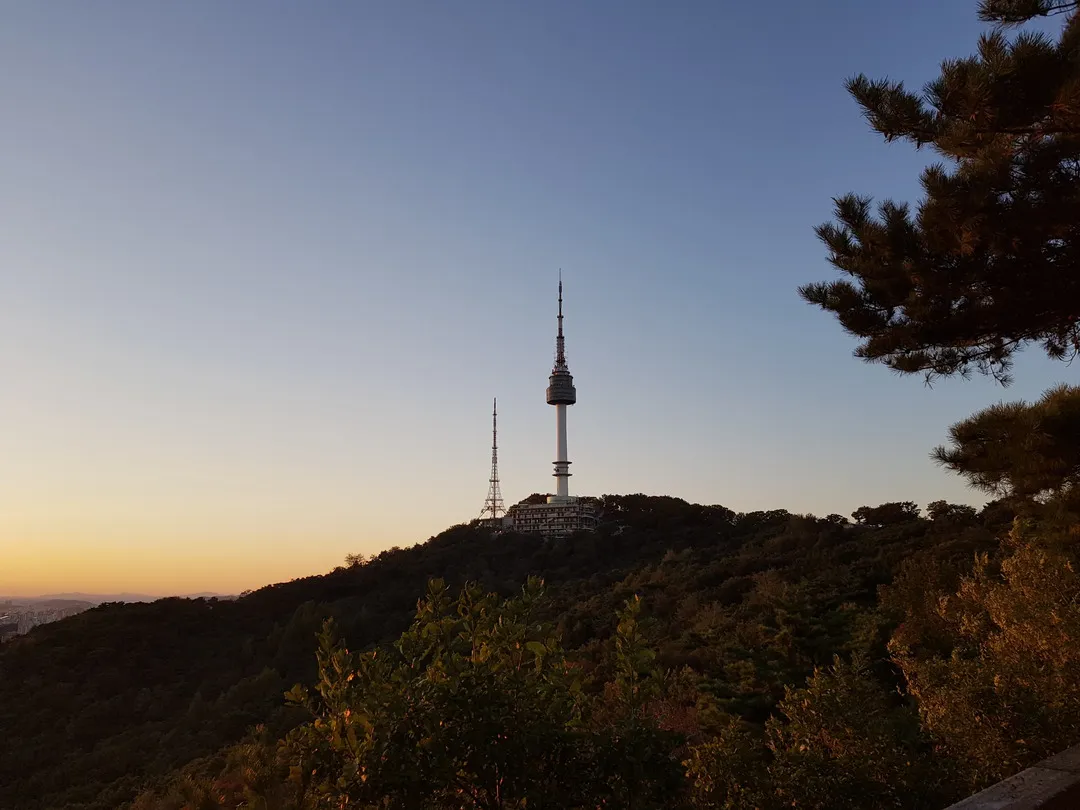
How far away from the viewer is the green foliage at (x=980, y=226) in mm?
7605

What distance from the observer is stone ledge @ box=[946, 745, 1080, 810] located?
2857 millimetres

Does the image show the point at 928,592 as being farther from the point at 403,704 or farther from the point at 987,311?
the point at 403,704

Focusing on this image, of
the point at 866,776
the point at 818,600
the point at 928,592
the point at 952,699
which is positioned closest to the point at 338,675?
the point at 866,776

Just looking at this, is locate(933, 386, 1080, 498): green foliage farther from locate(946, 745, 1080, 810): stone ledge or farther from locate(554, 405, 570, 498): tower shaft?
locate(554, 405, 570, 498): tower shaft

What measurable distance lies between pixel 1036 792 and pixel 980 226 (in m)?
7.35

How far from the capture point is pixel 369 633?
3519cm

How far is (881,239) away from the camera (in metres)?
9.48

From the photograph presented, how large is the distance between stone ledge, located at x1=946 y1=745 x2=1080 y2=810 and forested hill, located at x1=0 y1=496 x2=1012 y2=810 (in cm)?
176

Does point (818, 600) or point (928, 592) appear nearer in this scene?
point (928, 592)

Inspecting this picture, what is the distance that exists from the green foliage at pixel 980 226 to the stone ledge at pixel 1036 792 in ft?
21.3

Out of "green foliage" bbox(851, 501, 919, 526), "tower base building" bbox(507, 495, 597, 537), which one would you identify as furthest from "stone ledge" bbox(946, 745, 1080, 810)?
"tower base building" bbox(507, 495, 597, 537)

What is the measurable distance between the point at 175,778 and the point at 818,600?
46.9 ft

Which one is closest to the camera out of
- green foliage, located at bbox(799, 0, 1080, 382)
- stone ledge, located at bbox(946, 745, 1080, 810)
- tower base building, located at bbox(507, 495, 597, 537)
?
stone ledge, located at bbox(946, 745, 1080, 810)

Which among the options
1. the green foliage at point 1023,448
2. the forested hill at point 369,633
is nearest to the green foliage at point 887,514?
the forested hill at point 369,633
